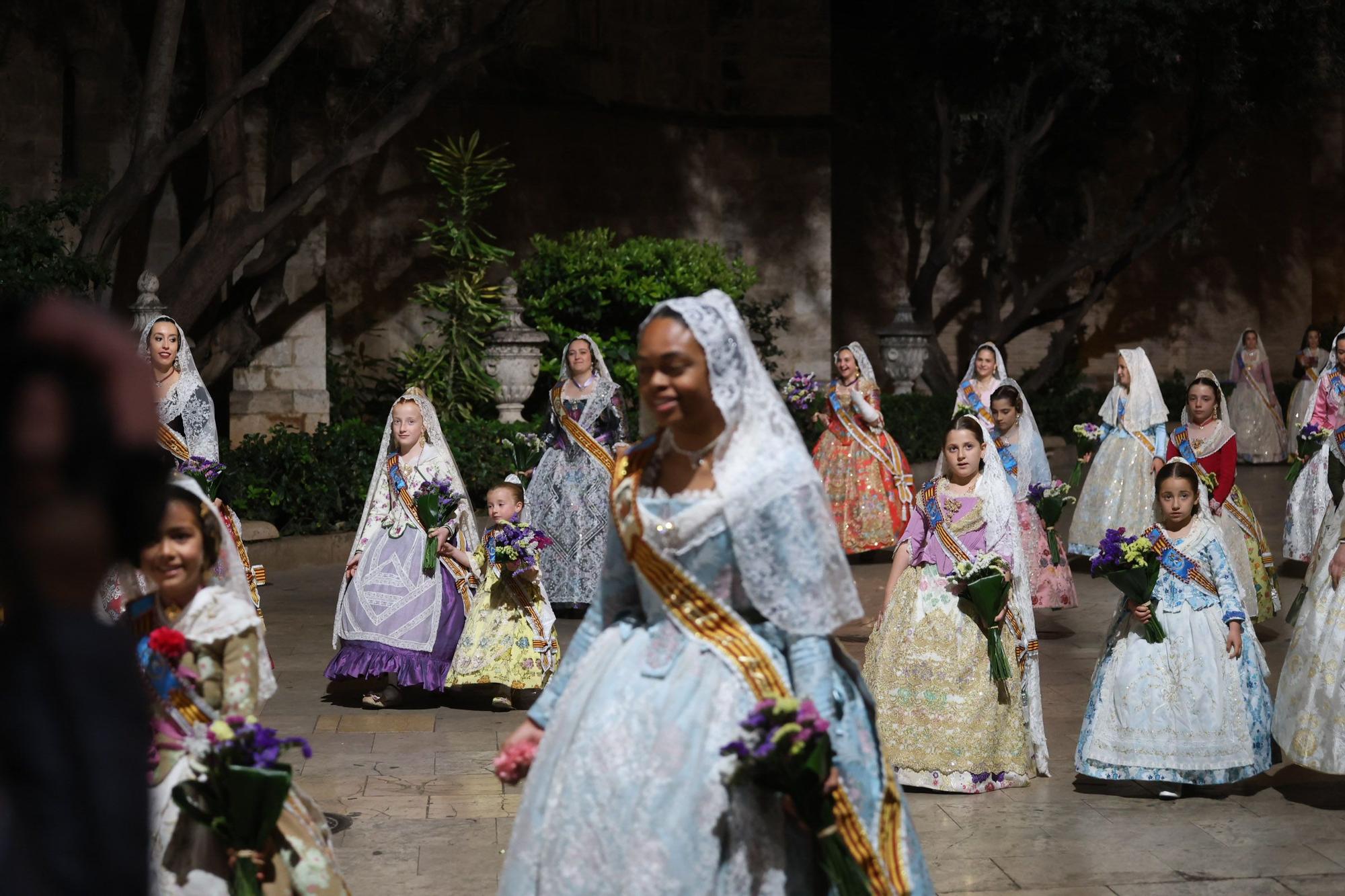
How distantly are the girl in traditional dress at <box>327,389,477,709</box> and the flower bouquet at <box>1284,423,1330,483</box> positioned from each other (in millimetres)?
6072

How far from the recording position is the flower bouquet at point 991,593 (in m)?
6.39

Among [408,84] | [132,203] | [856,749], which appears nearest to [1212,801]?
[856,749]

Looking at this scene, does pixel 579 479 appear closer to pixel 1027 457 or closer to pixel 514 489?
pixel 514 489

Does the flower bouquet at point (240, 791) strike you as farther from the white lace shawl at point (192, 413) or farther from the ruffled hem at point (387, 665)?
the white lace shawl at point (192, 413)

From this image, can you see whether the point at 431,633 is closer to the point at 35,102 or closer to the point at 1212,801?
the point at 1212,801

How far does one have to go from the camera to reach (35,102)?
569 inches

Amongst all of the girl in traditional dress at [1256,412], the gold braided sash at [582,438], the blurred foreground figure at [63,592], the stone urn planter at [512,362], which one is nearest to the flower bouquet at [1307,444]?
the gold braided sash at [582,438]

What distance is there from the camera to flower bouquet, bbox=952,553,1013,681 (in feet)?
21.0

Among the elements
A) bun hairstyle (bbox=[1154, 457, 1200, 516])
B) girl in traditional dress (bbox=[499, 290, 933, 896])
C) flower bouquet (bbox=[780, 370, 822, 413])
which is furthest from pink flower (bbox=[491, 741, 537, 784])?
flower bouquet (bbox=[780, 370, 822, 413])

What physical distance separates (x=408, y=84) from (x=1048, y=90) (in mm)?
9529

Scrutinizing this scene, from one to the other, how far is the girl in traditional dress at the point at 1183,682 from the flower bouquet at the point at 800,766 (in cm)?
338

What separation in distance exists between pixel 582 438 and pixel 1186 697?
17.1 ft

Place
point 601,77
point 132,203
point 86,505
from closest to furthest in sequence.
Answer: point 86,505 → point 132,203 → point 601,77

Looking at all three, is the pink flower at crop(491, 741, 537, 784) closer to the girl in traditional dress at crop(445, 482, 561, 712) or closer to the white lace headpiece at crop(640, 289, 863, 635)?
the white lace headpiece at crop(640, 289, 863, 635)
